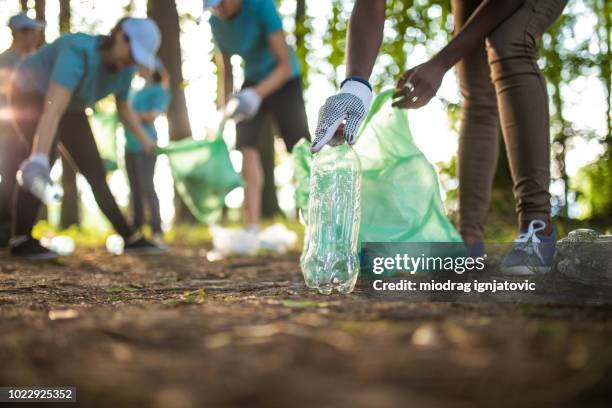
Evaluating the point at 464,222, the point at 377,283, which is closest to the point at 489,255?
the point at 464,222

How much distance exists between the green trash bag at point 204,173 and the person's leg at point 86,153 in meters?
0.47

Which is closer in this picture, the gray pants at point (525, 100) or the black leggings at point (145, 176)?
the gray pants at point (525, 100)

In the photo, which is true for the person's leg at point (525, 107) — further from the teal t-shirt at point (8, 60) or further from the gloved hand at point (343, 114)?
the teal t-shirt at point (8, 60)

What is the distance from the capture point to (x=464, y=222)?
2.94m

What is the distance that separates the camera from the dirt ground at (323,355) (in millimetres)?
888

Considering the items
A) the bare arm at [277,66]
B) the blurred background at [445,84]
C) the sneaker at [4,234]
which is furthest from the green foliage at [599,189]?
the sneaker at [4,234]

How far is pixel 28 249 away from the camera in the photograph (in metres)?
4.33

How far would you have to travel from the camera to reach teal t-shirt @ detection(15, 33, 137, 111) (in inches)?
155

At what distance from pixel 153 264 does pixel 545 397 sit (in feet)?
11.4

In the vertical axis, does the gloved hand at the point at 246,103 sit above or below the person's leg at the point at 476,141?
above

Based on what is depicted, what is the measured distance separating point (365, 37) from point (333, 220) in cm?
74

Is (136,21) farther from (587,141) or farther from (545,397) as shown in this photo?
(587,141)

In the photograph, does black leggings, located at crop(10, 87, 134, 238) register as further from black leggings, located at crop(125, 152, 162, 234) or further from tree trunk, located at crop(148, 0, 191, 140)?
tree trunk, located at crop(148, 0, 191, 140)

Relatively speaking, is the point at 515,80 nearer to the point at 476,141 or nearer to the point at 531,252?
the point at 476,141
